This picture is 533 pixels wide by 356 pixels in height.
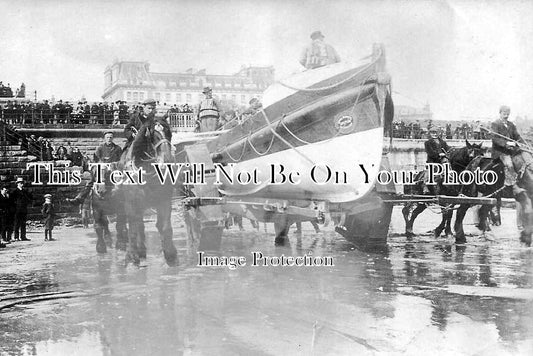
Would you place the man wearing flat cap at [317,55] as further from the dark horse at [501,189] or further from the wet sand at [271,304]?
the dark horse at [501,189]

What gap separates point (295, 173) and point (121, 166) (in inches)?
96.9

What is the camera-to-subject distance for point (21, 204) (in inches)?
351

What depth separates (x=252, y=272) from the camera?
22.2 feet

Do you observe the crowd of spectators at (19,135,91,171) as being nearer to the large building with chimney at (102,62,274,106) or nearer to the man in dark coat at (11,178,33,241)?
the man in dark coat at (11,178,33,241)

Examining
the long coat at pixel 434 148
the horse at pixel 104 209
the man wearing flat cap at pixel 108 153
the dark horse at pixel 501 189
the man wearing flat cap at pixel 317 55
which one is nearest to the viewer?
the man wearing flat cap at pixel 317 55

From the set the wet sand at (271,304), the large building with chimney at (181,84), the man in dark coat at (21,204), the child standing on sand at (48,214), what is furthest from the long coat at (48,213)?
the large building with chimney at (181,84)

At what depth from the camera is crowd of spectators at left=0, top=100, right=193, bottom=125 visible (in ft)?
39.4

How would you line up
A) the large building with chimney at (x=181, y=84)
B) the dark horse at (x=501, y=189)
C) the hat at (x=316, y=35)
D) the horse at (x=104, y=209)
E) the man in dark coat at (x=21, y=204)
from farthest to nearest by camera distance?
the man in dark coat at (x=21, y=204) → the dark horse at (x=501, y=189) → the horse at (x=104, y=209) → the large building with chimney at (x=181, y=84) → the hat at (x=316, y=35)

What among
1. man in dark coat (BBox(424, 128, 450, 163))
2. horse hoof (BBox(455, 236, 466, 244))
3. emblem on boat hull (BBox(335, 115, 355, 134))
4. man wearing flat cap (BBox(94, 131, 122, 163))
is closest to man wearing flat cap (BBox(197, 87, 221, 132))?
man wearing flat cap (BBox(94, 131, 122, 163))

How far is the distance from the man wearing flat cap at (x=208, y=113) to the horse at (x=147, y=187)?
7.83 ft

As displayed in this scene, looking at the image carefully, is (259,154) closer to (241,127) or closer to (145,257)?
(241,127)

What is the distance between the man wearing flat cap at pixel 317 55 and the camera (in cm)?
762

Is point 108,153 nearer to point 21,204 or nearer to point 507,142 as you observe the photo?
point 21,204

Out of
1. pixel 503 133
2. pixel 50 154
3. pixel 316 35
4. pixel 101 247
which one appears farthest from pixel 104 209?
pixel 503 133
